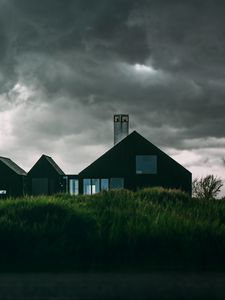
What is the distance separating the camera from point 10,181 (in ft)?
144

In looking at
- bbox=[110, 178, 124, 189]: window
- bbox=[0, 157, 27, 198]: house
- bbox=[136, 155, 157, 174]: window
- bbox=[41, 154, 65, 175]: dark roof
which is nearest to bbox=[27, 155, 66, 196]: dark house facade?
bbox=[41, 154, 65, 175]: dark roof

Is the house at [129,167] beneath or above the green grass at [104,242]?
above

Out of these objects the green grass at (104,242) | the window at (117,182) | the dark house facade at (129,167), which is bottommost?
the green grass at (104,242)

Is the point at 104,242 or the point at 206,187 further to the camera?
the point at 206,187

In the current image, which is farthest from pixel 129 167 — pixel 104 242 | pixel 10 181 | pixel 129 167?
pixel 104 242

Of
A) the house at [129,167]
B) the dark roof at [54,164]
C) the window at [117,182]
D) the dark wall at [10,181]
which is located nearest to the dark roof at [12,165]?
the dark wall at [10,181]

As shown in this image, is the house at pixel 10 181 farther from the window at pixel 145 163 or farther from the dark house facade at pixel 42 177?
the window at pixel 145 163

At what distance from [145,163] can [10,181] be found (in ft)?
45.1

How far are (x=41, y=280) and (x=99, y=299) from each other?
1899mm

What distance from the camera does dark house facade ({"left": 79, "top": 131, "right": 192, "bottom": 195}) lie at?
3847 cm

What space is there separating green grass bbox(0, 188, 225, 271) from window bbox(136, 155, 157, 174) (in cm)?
2648

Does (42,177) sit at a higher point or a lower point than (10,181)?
higher

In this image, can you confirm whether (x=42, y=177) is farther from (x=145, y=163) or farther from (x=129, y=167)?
(x=145, y=163)

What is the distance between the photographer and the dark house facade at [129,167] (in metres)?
38.5
